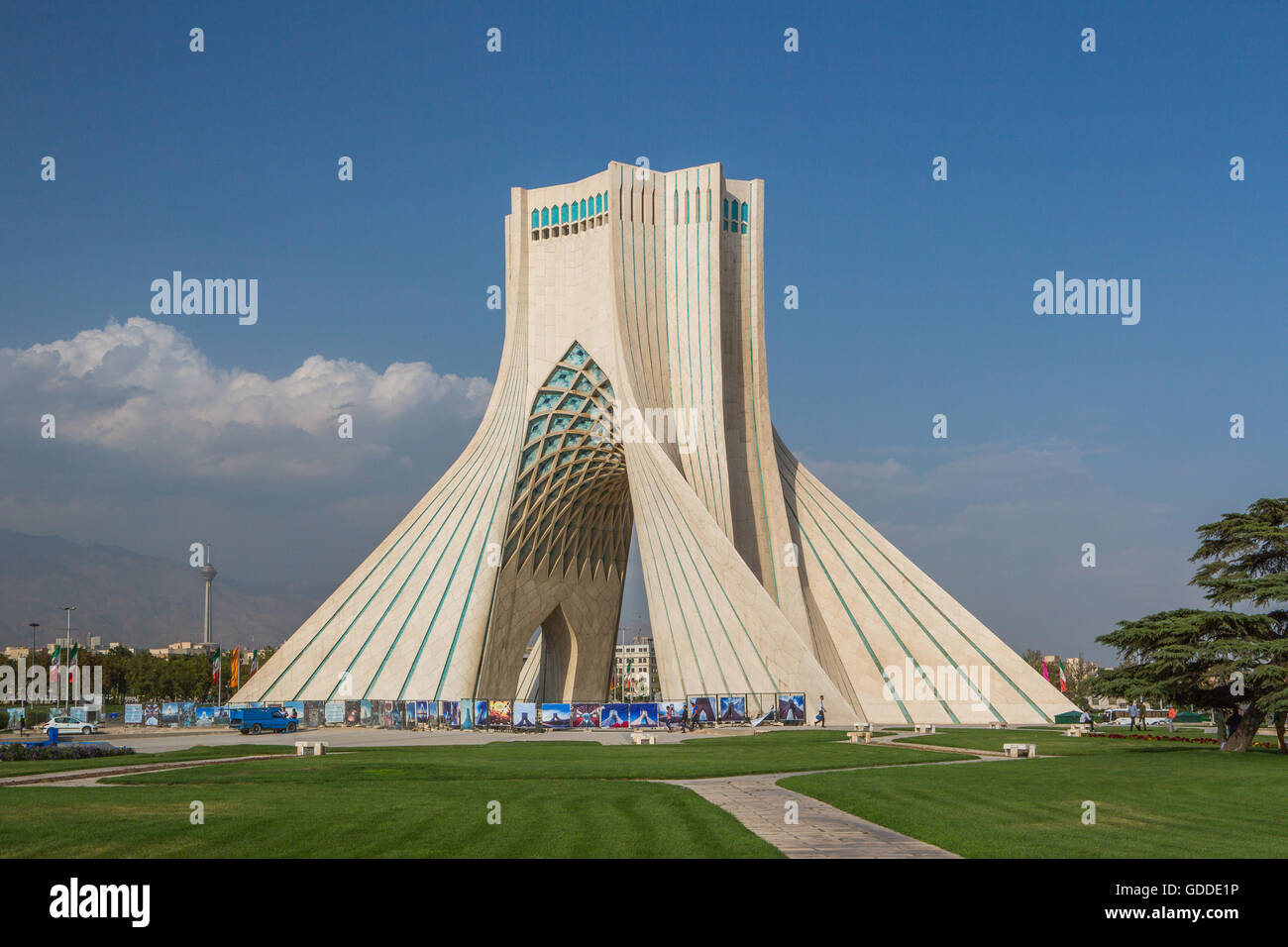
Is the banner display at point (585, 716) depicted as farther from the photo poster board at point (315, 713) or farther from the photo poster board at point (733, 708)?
the photo poster board at point (315, 713)

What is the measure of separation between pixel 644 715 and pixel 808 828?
94.6 feet

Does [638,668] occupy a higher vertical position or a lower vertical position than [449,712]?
lower

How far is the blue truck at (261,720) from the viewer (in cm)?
4150

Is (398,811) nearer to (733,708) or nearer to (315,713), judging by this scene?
(733,708)

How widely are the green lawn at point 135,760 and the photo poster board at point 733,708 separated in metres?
15.0

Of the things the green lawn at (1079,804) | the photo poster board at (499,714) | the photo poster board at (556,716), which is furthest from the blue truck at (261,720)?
the green lawn at (1079,804)

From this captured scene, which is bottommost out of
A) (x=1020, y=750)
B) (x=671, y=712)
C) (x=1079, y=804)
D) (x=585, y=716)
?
(x=585, y=716)

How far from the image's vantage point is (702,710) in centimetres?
3978

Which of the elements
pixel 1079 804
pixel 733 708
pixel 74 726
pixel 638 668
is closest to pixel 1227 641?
pixel 1079 804

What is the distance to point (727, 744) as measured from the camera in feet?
Result: 98.2

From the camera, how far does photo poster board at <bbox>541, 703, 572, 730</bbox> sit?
140 feet

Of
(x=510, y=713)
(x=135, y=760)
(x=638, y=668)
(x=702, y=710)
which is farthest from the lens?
(x=638, y=668)
